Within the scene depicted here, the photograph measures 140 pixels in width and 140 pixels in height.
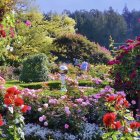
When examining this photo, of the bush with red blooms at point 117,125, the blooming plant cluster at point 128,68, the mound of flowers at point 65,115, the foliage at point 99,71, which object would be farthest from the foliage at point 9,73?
the bush with red blooms at point 117,125

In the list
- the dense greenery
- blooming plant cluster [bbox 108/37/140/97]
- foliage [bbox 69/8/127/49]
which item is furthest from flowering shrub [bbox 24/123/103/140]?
foliage [bbox 69/8/127/49]

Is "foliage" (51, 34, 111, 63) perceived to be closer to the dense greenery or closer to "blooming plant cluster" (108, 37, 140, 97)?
"blooming plant cluster" (108, 37, 140, 97)

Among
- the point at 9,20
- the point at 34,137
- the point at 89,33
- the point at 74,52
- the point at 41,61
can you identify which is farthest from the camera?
the point at 89,33

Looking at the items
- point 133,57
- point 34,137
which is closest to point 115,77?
point 133,57

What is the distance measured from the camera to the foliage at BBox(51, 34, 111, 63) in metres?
20.8

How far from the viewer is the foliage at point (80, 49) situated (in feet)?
68.3

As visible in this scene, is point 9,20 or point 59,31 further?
point 59,31

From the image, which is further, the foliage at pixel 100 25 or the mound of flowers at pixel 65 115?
the foliage at pixel 100 25

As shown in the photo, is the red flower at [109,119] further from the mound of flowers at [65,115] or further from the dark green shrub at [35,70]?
the dark green shrub at [35,70]

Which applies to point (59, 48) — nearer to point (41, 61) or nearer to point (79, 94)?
point (41, 61)

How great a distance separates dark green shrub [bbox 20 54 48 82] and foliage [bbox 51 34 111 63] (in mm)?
6581

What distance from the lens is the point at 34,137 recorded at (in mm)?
6398

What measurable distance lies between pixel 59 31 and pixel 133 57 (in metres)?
18.8

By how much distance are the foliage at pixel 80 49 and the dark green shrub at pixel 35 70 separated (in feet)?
21.6
